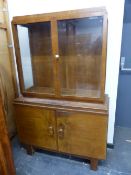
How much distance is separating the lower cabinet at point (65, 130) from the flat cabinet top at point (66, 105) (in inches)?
1.1

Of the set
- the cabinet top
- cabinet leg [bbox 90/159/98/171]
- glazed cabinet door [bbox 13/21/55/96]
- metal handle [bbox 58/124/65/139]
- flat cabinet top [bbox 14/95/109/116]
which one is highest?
the cabinet top

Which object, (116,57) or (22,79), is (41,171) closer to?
(22,79)

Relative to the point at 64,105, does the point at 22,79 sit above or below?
above

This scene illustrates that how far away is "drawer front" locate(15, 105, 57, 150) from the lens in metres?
1.65

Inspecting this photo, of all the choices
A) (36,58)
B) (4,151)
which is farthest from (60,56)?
(4,151)

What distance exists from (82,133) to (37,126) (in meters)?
0.49

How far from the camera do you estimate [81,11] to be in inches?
52.1

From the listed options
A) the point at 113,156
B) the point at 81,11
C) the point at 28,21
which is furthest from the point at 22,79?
the point at 113,156

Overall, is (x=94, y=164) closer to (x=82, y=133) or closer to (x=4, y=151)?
(x=82, y=133)

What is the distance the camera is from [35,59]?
1.86 metres

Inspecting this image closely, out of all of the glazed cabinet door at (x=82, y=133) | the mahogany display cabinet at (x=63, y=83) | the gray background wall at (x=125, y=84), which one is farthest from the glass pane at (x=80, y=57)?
the gray background wall at (x=125, y=84)

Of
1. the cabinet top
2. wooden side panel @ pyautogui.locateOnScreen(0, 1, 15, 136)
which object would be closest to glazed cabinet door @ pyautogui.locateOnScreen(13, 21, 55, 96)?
the cabinet top

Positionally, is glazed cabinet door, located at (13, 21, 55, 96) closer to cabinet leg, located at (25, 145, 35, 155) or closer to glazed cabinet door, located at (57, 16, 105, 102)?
glazed cabinet door, located at (57, 16, 105, 102)

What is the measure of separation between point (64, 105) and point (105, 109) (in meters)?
0.39
